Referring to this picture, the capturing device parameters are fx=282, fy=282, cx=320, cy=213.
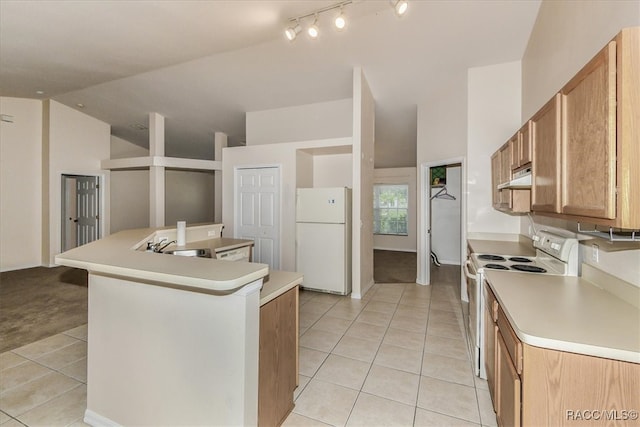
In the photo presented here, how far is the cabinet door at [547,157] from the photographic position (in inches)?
59.5

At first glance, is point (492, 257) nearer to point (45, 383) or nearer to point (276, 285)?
point (276, 285)

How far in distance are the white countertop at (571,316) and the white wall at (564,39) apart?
4.57ft

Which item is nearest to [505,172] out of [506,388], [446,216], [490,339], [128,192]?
[490,339]

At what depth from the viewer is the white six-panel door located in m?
4.88

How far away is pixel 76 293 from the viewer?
4.17m

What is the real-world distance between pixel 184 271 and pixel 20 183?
22.3 feet

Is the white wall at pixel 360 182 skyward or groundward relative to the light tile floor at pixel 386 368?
skyward

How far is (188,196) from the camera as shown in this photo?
996cm

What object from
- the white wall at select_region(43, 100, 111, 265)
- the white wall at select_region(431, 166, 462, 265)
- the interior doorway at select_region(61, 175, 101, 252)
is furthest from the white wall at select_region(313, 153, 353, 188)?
the interior doorway at select_region(61, 175, 101, 252)

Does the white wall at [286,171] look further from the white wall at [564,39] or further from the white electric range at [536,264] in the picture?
the white electric range at [536,264]

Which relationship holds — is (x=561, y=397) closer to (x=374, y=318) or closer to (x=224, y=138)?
(x=374, y=318)

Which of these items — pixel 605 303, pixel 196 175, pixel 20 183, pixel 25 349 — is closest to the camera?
pixel 605 303

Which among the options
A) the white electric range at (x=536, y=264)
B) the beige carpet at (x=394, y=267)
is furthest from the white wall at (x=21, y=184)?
the white electric range at (x=536, y=264)

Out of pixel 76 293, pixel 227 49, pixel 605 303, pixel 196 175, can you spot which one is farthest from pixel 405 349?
pixel 196 175
